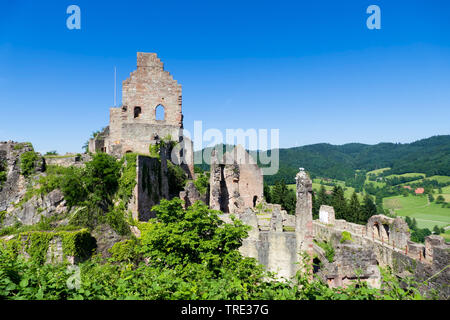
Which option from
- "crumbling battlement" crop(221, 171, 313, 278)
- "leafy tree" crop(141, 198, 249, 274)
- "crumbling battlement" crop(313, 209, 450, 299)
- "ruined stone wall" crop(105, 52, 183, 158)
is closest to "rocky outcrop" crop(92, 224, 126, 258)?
"leafy tree" crop(141, 198, 249, 274)

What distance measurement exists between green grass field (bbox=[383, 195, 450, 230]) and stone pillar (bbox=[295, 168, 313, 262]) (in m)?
99.7

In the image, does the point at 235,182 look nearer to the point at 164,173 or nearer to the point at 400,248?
the point at 164,173

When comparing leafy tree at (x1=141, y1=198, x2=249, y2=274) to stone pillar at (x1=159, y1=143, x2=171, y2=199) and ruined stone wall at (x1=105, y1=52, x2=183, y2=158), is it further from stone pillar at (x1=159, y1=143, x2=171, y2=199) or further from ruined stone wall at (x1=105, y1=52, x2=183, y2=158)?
ruined stone wall at (x1=105, y1=52, x2=183, y2=158)

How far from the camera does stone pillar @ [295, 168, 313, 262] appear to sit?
14250 millimetres

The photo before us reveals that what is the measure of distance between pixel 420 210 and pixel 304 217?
12980 centimetres

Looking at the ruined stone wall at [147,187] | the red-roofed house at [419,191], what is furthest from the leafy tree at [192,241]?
the red-roofed house at [419,191]

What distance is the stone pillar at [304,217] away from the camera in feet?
46.8

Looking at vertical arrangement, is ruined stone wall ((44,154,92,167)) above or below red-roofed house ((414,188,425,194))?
above

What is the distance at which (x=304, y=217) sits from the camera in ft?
47.1

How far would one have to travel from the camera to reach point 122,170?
20.0m

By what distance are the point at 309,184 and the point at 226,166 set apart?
44.6 ft

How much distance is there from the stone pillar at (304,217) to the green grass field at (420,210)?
9973 centimetres

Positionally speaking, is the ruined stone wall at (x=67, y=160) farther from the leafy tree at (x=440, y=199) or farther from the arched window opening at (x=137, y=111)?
the leafy tree at (x=440, y=199)
